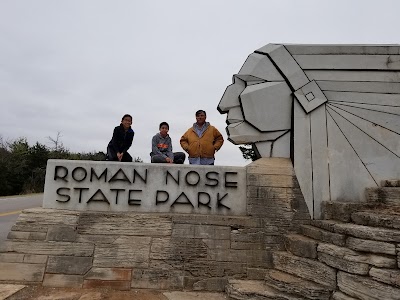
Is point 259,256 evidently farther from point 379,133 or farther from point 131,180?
point 379,133

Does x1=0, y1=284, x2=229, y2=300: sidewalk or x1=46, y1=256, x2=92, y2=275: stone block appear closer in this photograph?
x1=0, y1=284, x2=229, y2=300: sidewalk

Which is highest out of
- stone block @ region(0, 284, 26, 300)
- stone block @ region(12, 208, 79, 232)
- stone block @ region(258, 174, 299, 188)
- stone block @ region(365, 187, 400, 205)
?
stone block @ region(258, 174, 299, 188)

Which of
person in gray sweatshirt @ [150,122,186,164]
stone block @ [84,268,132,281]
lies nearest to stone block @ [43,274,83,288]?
stone block @ [84,268,132,281]

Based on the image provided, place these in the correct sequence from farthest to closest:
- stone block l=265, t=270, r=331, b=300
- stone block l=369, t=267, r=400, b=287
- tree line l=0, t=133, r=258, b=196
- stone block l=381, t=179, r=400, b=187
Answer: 1. tree line l=0, t=133, r=258, b=196
2. stone block l=381, t=179, r=400, b=187
3. stone block l=265, t=270, r=331, b=300
4. stone block l=369, t=267, r=400, b=287

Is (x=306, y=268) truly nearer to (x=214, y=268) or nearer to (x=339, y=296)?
(x=339, y=296)

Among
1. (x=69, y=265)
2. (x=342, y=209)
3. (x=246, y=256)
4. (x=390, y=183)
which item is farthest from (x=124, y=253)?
(x=390, y=183)

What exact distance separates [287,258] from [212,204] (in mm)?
1209

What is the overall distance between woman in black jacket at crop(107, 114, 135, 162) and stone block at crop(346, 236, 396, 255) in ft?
11.3

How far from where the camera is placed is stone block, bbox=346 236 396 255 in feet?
9.99

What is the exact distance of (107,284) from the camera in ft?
12.8

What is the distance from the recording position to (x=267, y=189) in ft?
14.2

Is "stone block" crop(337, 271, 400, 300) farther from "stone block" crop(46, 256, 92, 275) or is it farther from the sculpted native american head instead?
"stone block" crop(46, 256, 92, 275)

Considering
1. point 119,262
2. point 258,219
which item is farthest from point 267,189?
point 119,262

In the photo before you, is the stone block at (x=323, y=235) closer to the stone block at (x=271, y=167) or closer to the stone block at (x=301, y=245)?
the stone block at (x=301, y=245)
